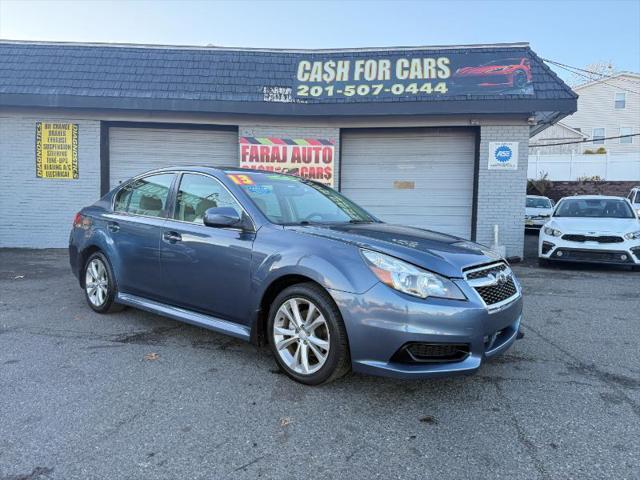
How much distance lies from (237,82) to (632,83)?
34.8 metres

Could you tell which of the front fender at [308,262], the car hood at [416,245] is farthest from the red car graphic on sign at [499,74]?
the front fender at [308,262]

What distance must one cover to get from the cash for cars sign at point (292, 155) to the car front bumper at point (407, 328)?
7.57m

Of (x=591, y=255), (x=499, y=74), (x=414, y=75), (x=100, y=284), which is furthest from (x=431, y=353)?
(x=499, y=74)

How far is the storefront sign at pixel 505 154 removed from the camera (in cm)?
995

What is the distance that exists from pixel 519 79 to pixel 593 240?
11.1 feet

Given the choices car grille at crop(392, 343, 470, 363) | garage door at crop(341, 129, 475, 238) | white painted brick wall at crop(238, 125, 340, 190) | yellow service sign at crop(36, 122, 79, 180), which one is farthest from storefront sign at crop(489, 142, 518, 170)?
yellow service sign at crop(36, 122, 79, 180)

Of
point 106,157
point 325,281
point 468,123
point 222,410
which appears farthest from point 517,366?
point 106,157

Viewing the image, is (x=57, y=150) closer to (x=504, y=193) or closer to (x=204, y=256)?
(x=204, y=256)

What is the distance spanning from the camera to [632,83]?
1356 inches

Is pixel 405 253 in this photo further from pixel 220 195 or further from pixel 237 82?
pixel 237 82

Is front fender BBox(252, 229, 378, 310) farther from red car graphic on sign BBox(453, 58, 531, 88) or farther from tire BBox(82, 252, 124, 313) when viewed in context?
red car graphic on sign BBox(453, 58, 531, 88)

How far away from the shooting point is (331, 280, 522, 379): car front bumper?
3.02m

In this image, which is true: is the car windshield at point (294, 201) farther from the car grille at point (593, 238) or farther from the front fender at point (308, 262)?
the car grille at point (593, 238)

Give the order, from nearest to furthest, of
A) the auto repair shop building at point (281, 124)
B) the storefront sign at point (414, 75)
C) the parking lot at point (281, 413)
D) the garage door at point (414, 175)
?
the parking lot at point (281, 413) → the storefront sign at point (414, 75) → the auto repair shop building at point (281, 124) → the garage door at point (414, 175)
